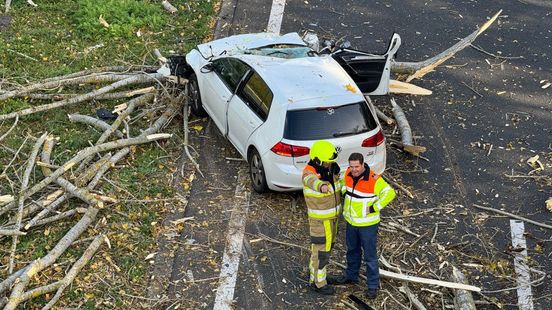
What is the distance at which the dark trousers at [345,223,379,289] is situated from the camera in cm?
796

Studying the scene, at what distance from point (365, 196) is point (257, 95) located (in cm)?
283

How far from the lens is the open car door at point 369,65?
10.8m

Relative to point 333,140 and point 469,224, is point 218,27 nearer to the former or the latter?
point 333,140

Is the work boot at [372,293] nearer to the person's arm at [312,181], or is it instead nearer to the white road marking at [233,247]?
the person's arm at [312,181]

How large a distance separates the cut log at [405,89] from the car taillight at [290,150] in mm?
3565

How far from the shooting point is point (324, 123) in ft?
30.6

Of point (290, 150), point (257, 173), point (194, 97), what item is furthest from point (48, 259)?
point (194, 97)

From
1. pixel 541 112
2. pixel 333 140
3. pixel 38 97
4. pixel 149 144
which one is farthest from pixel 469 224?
pixel 38 97

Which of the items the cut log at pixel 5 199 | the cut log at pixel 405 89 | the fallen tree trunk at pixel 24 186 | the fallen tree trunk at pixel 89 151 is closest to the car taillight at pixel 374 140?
the cut log at pixel 405 89

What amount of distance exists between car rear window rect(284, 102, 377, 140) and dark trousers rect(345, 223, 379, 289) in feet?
5.27

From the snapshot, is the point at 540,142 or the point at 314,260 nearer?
the point at 314,260

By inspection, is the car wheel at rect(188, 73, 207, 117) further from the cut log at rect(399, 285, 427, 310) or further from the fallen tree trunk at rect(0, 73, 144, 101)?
the cut log at rect(399, 285, 427, 310)

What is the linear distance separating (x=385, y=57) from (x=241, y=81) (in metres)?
2.19

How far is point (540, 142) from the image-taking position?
11.4 meters
